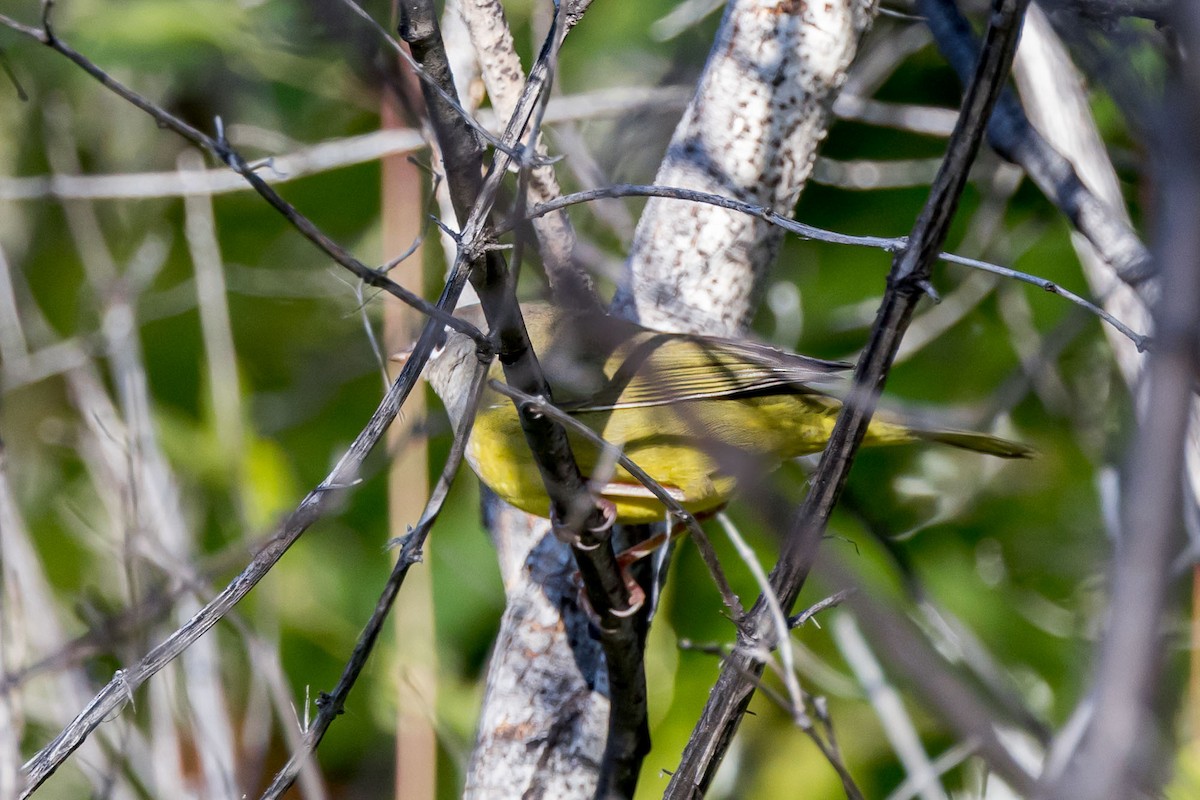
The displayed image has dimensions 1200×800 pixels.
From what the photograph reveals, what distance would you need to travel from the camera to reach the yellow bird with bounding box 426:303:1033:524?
2.54 meters

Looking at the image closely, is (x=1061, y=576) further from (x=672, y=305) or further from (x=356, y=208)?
(x=356, y=208)

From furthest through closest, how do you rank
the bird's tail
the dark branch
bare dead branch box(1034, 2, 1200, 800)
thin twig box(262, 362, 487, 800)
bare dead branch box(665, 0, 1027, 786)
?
the bird's tail, thin twig box(262, 362, 487, 800), the dark branch, bare dead branch box(665, 0, 1027, 786), bare dead branch box(1034, 2, 1200, 800)

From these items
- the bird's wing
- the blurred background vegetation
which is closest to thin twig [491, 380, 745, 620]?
the bird's wing

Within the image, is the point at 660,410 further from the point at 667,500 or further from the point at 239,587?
the point at 239,587

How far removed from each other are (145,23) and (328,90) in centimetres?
72

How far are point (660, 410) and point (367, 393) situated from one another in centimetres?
200

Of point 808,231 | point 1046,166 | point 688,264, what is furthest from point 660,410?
point 808,231

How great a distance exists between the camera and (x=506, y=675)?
238cm

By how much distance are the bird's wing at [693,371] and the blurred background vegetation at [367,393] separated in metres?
0.62

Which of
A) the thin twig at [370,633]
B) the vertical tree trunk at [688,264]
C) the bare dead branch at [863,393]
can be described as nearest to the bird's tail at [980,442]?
the vertical tree trunk at [688,264]

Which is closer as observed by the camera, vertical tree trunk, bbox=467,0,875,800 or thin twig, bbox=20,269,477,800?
thin twig, bbox=20,269,477,800

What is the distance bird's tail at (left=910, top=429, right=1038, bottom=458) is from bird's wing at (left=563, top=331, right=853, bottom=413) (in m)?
0.31

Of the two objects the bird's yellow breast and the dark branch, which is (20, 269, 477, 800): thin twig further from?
the bird's yellow breast

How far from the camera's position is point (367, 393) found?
4.41 m
